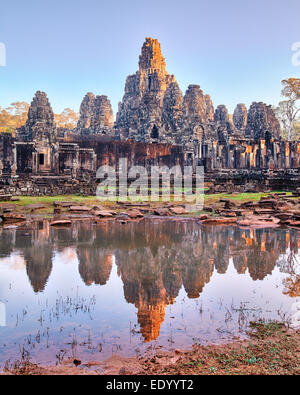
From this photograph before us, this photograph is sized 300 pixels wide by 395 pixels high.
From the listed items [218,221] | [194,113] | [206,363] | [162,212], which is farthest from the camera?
[194,113]

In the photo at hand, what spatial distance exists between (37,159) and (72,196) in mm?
6551

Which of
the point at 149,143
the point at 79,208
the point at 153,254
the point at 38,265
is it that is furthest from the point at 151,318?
the point at 149,143

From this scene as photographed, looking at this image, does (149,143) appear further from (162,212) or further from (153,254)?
(153,254)

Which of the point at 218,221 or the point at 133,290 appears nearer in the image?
the point at 133,290

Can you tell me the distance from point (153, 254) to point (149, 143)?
25.1 meters

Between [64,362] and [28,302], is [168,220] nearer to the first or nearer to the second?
[28,302]

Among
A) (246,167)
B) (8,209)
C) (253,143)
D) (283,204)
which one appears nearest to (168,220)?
(283,204)

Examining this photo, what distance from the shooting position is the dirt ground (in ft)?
12.3

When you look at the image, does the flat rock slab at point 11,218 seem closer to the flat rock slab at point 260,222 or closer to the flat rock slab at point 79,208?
the flat rock slab at point 79,208

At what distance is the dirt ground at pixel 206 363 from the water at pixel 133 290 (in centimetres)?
19

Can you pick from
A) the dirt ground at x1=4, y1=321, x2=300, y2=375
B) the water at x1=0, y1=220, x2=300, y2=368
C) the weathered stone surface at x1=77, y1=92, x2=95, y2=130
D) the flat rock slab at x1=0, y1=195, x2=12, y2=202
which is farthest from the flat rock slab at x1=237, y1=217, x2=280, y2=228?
the weathered stone surface at x1=77, y1=92, x2=95, y2=130

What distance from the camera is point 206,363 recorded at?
3.92m

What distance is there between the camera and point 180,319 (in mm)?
5289

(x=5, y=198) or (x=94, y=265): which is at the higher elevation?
(x=5, y=198)
